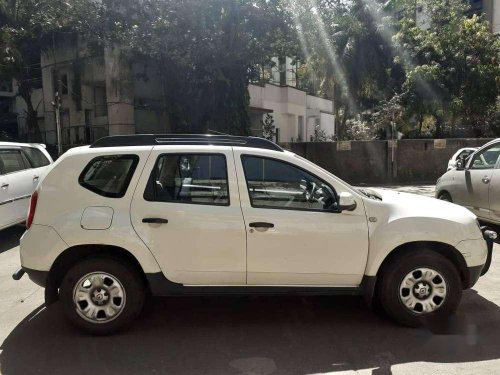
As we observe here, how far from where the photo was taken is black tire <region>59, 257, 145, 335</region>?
3975 mm

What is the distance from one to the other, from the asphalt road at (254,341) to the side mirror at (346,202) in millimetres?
1086

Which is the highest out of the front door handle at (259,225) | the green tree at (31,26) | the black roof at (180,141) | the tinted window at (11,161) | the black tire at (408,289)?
the green tree at (31,26)

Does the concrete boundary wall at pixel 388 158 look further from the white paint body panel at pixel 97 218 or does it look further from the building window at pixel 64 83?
the white paint body panel at pixel 97 218

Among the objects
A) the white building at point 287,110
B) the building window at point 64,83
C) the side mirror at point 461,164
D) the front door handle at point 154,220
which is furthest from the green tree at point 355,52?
the front door handle at point 154,220

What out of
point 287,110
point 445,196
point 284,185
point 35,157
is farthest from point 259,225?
point 287,110

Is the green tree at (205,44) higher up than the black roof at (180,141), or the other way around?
the green tree at (205,44)

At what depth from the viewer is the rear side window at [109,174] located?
13.3 ft

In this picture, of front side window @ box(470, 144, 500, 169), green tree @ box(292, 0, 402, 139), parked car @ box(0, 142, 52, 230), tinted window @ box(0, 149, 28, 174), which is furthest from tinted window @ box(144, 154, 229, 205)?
green tree @ box(292, 0, 402, 139)

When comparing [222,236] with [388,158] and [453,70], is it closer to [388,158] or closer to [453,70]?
[388,158]

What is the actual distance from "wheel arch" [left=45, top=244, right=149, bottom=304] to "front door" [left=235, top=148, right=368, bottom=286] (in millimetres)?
1017

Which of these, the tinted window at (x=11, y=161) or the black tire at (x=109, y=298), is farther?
the tinted window at (x=11, y=161)

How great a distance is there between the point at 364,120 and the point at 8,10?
2096 cm

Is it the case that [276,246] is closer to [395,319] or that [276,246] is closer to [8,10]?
[395,319]

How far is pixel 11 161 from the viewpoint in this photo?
315 inches
